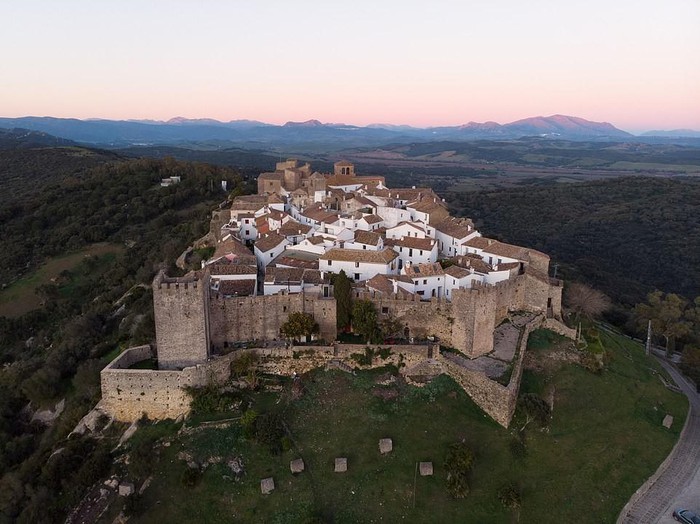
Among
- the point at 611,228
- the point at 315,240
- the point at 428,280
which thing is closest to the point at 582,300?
the point at 428,280

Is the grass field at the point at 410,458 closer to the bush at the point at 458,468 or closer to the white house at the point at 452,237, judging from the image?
the bush at the point at 458,468

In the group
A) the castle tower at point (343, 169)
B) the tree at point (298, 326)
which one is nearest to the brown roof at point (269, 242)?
the tree at point (298, 326)

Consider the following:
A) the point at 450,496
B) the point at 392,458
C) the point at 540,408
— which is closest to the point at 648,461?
the point at 540,408

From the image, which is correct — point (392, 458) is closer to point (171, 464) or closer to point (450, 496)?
point (450, 496)

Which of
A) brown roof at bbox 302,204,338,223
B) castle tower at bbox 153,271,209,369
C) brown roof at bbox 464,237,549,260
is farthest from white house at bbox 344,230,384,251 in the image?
castle tower at bbox 153,271,209,369

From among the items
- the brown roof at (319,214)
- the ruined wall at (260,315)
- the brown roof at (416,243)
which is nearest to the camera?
the ruined wall at (260,315)

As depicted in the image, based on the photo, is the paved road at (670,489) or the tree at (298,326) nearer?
the paved road at (670,489)
